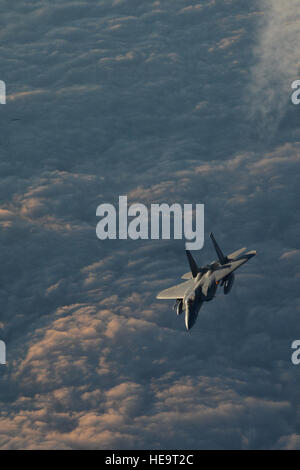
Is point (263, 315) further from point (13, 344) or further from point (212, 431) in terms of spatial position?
point (13, 344)

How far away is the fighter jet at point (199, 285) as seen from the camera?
9081 cm

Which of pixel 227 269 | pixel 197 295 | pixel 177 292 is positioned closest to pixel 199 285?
pixel 197 295

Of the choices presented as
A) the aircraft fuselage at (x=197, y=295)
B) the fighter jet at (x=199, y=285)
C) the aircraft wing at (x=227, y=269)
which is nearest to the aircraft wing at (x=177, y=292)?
the fighter jet at (x=199, y=285)

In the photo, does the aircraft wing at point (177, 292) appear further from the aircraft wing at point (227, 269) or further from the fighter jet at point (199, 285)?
Answer: the aircraft wing at point (227, 269)

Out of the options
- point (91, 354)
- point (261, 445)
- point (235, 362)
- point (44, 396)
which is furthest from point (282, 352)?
point (44, 396)

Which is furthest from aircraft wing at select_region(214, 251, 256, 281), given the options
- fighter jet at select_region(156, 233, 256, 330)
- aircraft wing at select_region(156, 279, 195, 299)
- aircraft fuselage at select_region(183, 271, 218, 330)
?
aircraft wing at select_region(156, 279, 195, 299)

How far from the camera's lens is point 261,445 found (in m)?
130

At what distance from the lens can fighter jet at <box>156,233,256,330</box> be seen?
298 ft

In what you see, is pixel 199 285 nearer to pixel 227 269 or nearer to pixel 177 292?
pixel 177 292

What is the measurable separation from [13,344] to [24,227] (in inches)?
1650

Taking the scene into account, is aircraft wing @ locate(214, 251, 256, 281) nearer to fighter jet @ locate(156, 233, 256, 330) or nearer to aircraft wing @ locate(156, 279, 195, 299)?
fighter jet @ locate(156, 233, 256, 330)

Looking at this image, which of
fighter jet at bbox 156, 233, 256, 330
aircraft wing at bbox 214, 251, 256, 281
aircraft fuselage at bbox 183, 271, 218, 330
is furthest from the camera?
aircraft wing at bbox 214, 251, 256, 281

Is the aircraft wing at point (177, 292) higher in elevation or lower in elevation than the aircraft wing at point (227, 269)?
lower
